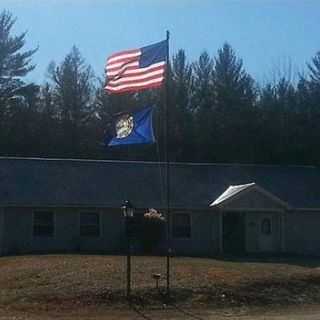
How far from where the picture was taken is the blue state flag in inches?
1014

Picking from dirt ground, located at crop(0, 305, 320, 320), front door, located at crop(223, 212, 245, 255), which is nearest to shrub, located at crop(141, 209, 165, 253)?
front door, located at crop(223, 212, 245, 255)

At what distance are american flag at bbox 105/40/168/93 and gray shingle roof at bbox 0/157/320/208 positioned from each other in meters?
15.2

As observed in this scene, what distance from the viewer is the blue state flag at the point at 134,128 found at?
2575 cm

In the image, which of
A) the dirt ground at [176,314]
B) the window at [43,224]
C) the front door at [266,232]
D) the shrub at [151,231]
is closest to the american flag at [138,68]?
the dirt ground at [176,314]

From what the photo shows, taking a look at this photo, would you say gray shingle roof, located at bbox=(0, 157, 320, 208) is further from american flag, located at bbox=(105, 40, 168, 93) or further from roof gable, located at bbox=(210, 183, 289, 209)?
american flag, located at bbox=(105, 40, 168, 93)

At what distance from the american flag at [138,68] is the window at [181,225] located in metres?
16.3

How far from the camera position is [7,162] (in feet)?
141

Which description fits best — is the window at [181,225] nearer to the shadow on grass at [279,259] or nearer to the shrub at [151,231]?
the shrub at [151,231]

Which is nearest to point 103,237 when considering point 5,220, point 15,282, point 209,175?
point 5,220

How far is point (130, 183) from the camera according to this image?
43.3 metres

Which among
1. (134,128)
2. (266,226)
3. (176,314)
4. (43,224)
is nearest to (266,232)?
(266,226)

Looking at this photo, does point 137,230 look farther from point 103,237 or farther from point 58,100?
point 58,100

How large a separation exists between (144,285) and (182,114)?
46.6 m

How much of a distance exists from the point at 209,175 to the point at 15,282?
19.0 metres
